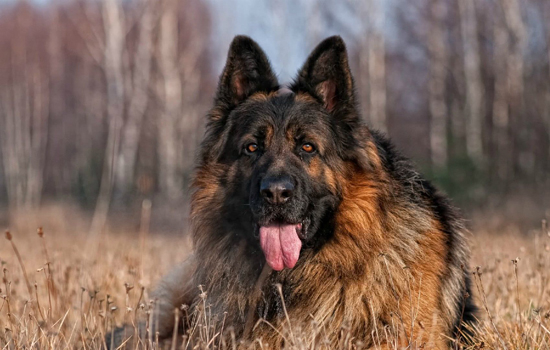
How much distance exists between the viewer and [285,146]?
406cm

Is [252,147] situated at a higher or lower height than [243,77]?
lower

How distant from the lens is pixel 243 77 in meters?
4.46

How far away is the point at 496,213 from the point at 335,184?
12.9 meters

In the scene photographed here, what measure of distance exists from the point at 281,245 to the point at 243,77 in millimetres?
1345

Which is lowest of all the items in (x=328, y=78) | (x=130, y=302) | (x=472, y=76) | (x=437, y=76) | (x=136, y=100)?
(x=130, y=302)

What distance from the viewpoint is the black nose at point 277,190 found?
148 inches

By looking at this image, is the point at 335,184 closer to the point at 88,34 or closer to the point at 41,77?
the point at 88,34

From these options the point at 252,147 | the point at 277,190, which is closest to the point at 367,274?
the point at 277,190

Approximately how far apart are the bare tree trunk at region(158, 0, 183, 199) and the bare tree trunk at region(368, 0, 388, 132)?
8.17 m

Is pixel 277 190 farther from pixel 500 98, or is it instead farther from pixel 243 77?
pixel 500 98

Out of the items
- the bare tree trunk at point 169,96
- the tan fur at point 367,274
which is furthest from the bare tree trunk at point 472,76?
the tan fur at point 367,274

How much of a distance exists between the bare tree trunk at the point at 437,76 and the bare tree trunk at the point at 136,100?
11.4 meters

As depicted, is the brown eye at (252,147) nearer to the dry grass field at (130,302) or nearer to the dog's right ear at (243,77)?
the dog's right ear at (243,77)

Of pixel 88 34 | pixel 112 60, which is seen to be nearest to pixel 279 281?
pixel 112 60
